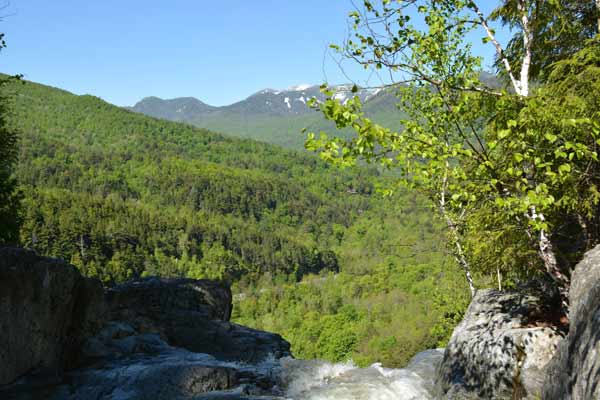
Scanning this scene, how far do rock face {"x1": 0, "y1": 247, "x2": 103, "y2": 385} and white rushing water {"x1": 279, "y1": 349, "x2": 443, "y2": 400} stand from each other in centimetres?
717

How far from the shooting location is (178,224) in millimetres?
165875

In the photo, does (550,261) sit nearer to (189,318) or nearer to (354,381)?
(354,381)

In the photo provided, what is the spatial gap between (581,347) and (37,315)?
13.7 metres

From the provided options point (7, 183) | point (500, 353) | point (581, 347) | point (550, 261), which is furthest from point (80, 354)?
point (581, 347)

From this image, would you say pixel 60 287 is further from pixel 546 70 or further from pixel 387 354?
pixel 387 354

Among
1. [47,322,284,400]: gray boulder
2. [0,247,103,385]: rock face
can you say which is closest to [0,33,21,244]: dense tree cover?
[0,247,103,385]: rock face

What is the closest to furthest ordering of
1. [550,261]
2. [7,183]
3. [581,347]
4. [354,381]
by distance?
[581,347] < [550,261] < [354,381] < [7,183]

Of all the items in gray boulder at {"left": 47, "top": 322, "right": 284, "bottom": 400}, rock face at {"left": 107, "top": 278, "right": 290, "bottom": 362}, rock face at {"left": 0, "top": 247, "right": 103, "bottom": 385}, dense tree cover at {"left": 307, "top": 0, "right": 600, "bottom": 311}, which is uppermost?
dense tree cover at {"left": 307, "top": 0, "right": 600, "bottom": 311}

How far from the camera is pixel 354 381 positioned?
13.4 m

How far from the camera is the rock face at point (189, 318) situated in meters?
20.3

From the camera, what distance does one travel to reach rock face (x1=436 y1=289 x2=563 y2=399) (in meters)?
8.33

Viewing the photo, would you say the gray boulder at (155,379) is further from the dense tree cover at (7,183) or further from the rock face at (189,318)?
the dense tree cover at (7,183)

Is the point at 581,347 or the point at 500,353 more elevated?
the point at 581,347

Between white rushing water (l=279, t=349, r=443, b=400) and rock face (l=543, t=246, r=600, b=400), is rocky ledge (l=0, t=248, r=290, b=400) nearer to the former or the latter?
white rushing water (l=279, t=349, r=443, b=400)
